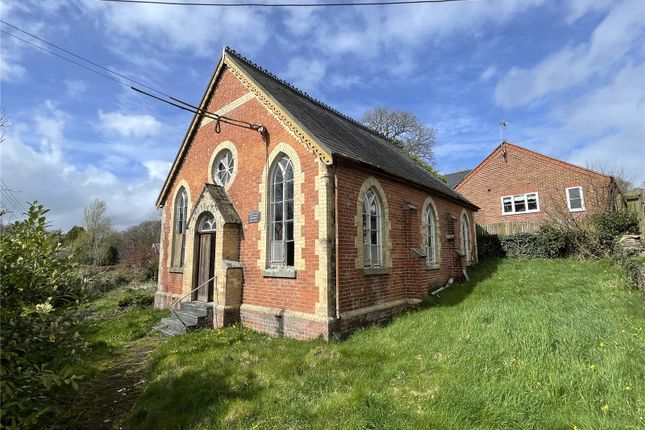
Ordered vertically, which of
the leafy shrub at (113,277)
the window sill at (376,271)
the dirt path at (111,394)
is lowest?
the dirt path at (111,394)

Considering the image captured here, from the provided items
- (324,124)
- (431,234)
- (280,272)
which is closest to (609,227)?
Result: (431,234)

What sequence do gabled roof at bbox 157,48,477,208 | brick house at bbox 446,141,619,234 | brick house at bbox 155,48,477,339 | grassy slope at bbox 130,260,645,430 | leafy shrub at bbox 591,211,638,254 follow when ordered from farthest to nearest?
brick house at bbox 446,141,619,234
leafy shrub at bbox 591,211,638,254
gabled roof at bbox 157,48,477,208
brick house at bbox 155,48,477,339
grassy slope at bbox 130,260,645,430

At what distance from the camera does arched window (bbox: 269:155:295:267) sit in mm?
10258

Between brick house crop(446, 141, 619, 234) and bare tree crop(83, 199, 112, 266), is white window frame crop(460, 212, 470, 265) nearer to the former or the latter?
brick house crop(446, 141, 619, 234)

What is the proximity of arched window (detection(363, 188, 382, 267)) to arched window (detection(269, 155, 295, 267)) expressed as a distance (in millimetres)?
2229

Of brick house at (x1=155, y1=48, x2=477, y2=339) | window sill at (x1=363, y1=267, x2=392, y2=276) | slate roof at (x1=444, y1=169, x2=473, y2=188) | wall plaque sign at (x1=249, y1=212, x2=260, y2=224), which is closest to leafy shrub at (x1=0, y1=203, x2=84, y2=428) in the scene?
brick house at (x1=155, y1=48, x2=477, y2=339)

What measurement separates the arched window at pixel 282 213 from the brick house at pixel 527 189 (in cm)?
1719

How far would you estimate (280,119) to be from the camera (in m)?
10.7

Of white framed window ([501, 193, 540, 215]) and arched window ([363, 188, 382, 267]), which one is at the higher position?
white framed window ([501, 193, 540, 215])

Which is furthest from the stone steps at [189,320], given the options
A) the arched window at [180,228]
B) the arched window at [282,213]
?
the arched window at [180,228]

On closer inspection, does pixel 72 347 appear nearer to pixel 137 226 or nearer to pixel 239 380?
pixel 239 380

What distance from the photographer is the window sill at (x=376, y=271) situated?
9.90m

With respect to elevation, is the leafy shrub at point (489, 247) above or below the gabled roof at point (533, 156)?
below

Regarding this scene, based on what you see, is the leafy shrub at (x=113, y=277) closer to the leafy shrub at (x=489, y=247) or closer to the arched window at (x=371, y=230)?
the arched window at (x=371, y=230)
